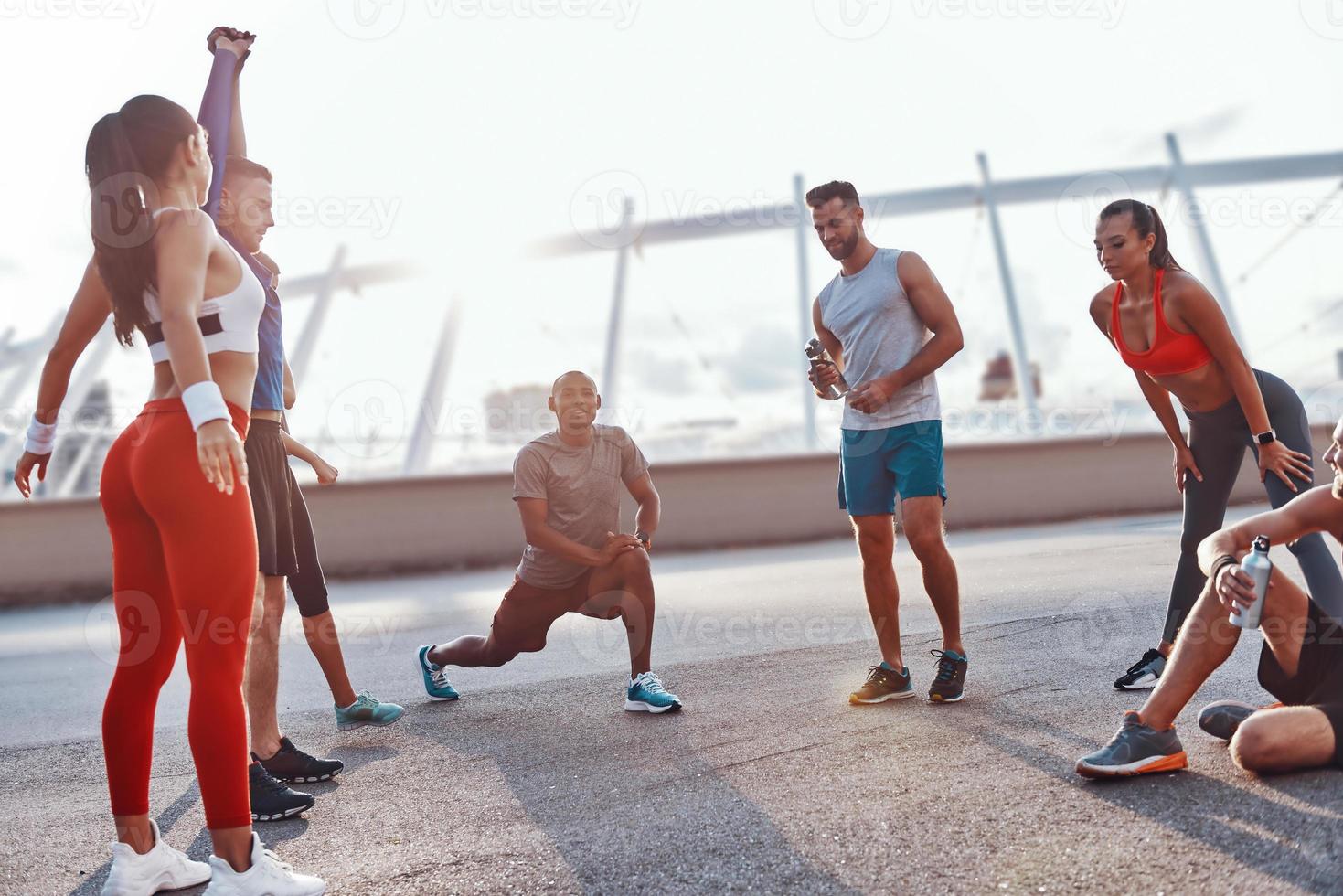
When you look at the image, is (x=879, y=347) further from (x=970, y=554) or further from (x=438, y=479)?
(x=438, y=479)

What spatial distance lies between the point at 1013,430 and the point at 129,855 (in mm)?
11377

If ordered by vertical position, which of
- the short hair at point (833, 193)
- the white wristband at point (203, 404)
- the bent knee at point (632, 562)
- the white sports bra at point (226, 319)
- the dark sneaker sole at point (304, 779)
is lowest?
the dark sneaker sole at point (304, 779)

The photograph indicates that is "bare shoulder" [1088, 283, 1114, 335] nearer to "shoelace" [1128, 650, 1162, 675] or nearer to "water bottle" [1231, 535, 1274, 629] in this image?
"shoelace" [1128, 650, 1162, 675]

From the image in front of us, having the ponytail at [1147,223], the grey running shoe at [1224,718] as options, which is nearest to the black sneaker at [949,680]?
the grey running shoe at [1224,718]

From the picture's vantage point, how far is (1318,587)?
3.25 meters

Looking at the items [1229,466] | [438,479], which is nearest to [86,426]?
[438,479]

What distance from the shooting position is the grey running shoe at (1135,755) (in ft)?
8.32

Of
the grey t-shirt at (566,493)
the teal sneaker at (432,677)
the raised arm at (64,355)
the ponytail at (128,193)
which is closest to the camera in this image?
the ponytail at (128,193)

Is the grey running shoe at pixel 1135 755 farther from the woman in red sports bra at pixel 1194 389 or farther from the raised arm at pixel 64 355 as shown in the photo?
the raised arm at pixel 64 355

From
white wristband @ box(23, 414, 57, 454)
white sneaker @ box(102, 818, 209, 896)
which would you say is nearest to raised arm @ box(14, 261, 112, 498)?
white wristband @ box(23, 414, 57, 454)

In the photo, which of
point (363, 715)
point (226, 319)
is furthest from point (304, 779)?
point (226, 319)

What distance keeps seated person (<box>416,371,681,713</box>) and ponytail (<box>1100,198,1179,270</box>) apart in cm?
175

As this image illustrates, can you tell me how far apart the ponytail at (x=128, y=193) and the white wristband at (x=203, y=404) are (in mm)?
238

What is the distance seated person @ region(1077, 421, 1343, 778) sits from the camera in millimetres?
2498
